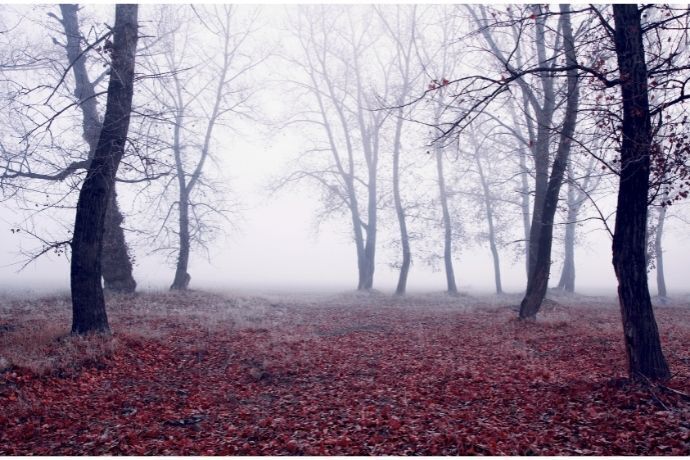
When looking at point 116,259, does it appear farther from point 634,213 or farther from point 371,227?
point 634,213

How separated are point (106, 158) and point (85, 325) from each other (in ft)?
11.4

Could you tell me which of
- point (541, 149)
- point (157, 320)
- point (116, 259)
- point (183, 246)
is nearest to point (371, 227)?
point (183, 246)

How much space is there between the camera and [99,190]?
9.50m

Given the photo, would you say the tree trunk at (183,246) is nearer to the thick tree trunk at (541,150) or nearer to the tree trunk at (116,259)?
the tree trunk at (116,259)

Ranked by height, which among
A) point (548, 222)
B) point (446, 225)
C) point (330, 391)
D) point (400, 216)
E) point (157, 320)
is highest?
point (400, 216)

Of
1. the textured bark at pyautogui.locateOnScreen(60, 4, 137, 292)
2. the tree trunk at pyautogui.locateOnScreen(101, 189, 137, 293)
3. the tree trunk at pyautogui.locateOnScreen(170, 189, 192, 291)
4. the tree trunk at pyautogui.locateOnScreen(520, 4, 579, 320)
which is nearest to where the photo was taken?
the tree trunk at pyautogui.locateOnScreen(520, 4, 579, 320)

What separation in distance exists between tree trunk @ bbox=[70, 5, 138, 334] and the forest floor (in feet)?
2.31

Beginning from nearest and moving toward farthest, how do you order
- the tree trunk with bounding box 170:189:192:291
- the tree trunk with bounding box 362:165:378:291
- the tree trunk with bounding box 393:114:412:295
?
the tree trunk with bounding box 170:189:192:291 → the tree trunk with bounding box 393:114:412:295 → the tree trunk with bounding box 362:165:378:291

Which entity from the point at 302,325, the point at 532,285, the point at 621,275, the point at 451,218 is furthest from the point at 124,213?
the point at 451,218

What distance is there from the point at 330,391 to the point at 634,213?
17.8 ft

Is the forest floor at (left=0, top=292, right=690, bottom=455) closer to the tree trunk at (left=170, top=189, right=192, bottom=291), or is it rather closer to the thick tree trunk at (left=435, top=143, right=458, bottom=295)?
the tree trunk at (left=170, top=189, right=192, bottom=291)

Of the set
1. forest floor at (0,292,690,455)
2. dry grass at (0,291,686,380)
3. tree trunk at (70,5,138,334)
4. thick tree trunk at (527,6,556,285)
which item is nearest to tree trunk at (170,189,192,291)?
dry grass at (0,291,686,380)

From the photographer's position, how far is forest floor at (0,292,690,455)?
556 cm

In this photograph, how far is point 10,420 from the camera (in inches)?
242
